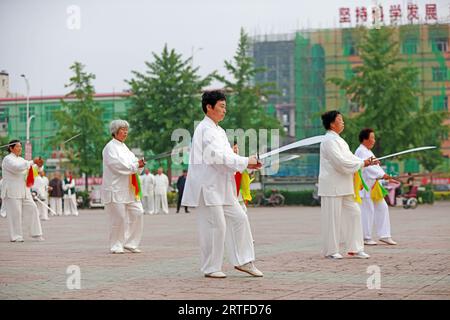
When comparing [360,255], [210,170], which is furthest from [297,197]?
[210,170]

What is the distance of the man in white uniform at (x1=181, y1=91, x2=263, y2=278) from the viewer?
9305 mm

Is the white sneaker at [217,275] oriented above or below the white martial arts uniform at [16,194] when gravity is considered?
below

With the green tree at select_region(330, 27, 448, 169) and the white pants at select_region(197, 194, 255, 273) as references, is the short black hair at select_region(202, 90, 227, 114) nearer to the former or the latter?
the white pants at select_region(197, 194, 255, 273)

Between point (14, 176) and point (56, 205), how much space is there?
17.4 m

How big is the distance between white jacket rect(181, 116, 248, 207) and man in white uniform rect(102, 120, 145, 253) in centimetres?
391

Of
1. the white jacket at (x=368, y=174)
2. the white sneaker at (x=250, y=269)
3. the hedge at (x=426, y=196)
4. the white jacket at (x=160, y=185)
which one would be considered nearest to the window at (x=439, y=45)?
the hedge at (x=426, y=196)

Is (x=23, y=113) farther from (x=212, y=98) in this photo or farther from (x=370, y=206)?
(x=212, y=98)

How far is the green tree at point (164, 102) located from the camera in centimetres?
4422

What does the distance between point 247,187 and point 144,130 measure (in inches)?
1380

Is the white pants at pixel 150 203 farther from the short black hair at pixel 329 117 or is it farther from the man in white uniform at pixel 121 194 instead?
the short black hair at pixel 329 117

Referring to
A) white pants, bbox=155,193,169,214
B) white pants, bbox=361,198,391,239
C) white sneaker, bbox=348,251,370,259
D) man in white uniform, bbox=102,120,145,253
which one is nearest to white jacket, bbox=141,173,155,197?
white pants, bbox=155,193,169,214

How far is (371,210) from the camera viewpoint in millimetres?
14750

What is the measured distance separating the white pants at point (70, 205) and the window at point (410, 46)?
32.9 meters

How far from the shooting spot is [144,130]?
1772 inches
